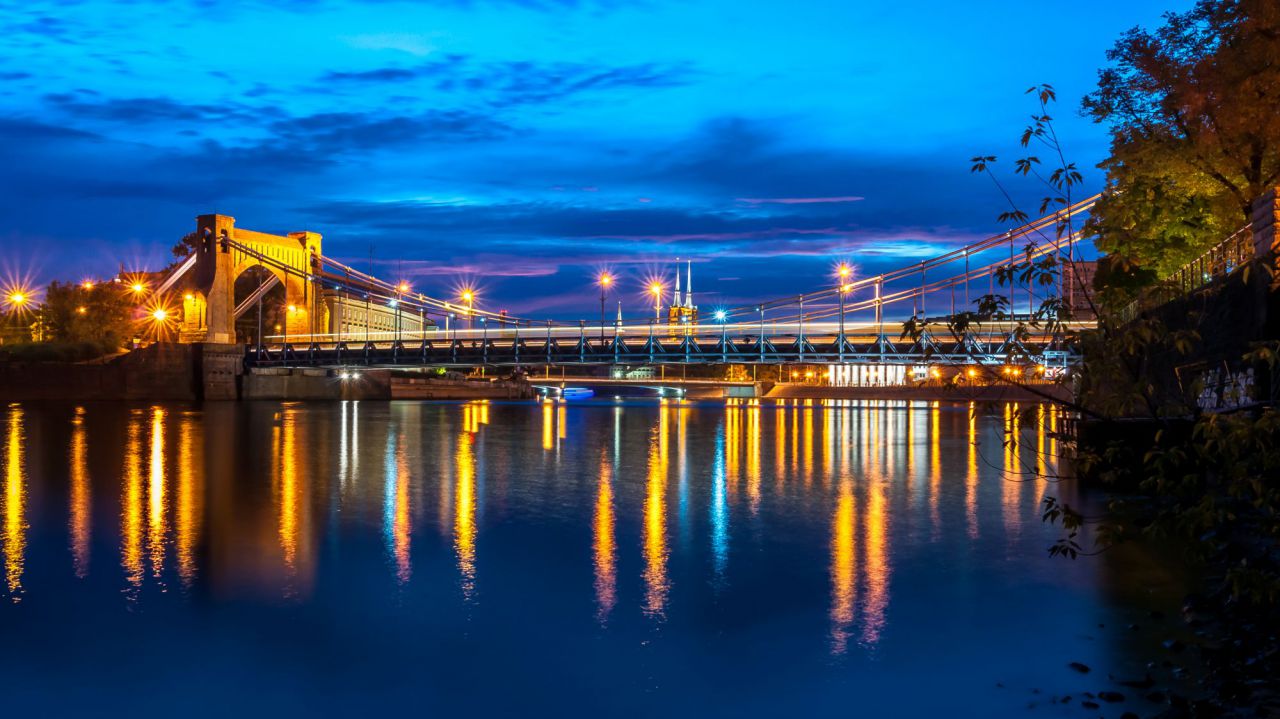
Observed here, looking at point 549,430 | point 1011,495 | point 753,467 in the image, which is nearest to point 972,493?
point 1011,495

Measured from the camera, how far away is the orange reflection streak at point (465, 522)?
13.9 metres

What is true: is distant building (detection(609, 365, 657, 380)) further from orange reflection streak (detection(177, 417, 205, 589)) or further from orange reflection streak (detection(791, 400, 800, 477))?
orange reflection streak (detection(177, 417, 205, 589))

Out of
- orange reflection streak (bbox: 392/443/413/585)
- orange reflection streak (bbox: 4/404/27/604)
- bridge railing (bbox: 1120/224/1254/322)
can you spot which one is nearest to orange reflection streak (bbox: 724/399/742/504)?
orange reflection streak (bbox: 392/443/413/585)

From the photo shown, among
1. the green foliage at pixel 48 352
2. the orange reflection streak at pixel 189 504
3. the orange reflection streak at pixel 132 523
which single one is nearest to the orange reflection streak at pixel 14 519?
the orange reflection streak at pixel 132 523

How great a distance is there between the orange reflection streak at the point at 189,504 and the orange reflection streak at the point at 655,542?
5089mm

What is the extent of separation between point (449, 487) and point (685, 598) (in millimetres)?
12553

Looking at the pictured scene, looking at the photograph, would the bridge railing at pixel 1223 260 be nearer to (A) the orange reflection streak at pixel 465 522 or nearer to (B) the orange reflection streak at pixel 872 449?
(B) the orange reflection streak at pixel 872 449

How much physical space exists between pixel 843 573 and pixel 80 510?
500 inches

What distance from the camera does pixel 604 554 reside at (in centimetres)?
1566

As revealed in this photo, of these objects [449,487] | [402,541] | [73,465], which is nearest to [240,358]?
[73,465]

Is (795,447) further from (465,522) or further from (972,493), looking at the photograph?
(465,522)

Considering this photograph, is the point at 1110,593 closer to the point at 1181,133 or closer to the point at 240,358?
the point at 1181,133

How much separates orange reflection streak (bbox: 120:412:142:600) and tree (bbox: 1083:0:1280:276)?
19.2 meters

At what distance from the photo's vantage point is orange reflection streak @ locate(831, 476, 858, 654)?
11266 millimetres
